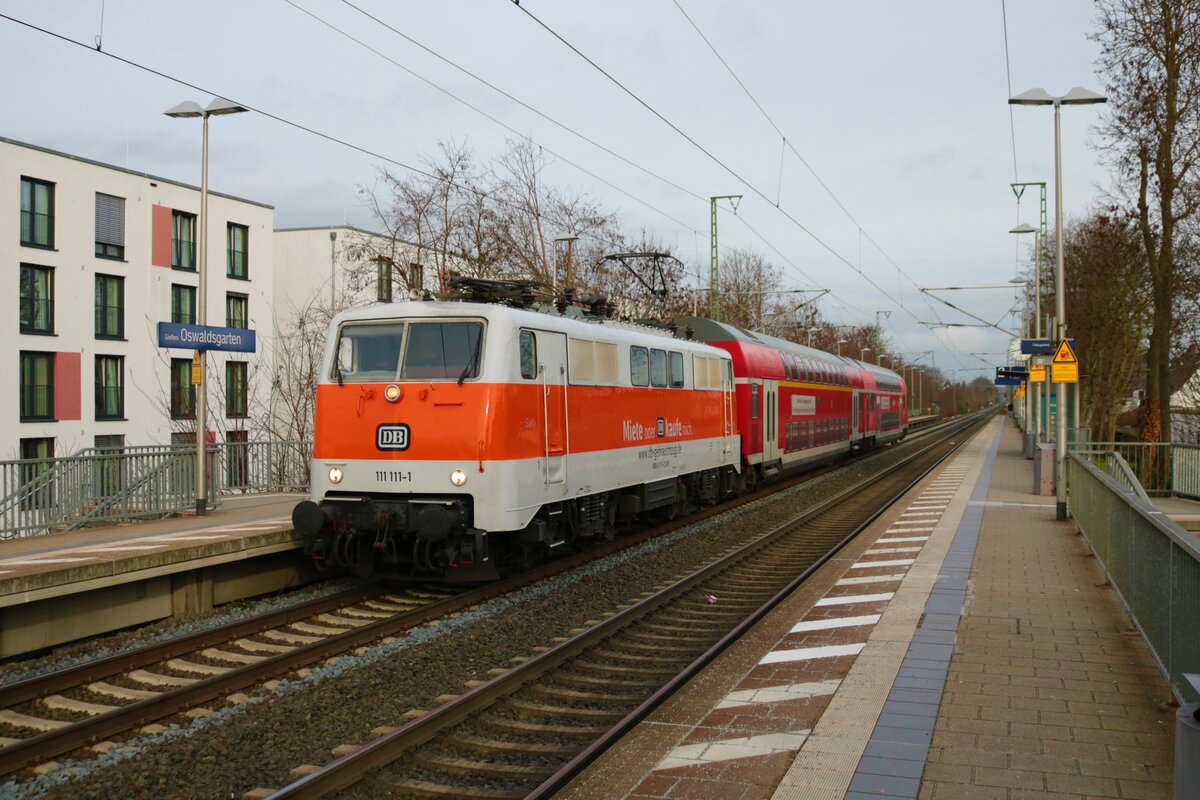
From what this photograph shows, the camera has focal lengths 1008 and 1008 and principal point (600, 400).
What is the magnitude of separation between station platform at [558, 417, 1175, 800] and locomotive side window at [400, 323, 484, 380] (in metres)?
4.04

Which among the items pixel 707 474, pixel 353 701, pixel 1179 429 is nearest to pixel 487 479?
pixel 353 701

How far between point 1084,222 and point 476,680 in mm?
38254

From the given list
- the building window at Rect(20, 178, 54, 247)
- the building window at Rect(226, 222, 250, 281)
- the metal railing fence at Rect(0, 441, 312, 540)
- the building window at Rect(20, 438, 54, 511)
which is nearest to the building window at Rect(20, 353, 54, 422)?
the building window at Rect(20, 178, 54, 247)

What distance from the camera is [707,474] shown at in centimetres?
1825

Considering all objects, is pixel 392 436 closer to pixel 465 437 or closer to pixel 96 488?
pixel 465 437

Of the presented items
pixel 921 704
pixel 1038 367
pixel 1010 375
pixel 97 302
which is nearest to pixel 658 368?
pixel 921 704

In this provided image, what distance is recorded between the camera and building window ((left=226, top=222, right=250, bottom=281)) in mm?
40562

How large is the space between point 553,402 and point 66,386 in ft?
89.9

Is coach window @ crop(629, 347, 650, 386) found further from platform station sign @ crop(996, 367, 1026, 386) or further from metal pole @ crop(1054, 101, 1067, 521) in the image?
platform station sign @ crop(996, 367, 1026, 386)

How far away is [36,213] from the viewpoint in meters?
32.2

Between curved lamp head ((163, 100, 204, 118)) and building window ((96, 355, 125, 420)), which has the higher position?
curved lamp head ((163, 100, 204, 118))

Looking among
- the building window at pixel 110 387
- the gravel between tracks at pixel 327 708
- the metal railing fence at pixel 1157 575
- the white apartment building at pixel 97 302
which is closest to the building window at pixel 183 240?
the white apartment building at pixel 97 302

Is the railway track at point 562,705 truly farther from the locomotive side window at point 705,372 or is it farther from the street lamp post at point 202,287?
the street lamp post at point 202,287

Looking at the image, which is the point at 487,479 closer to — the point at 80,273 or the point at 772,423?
the point at 772,423
